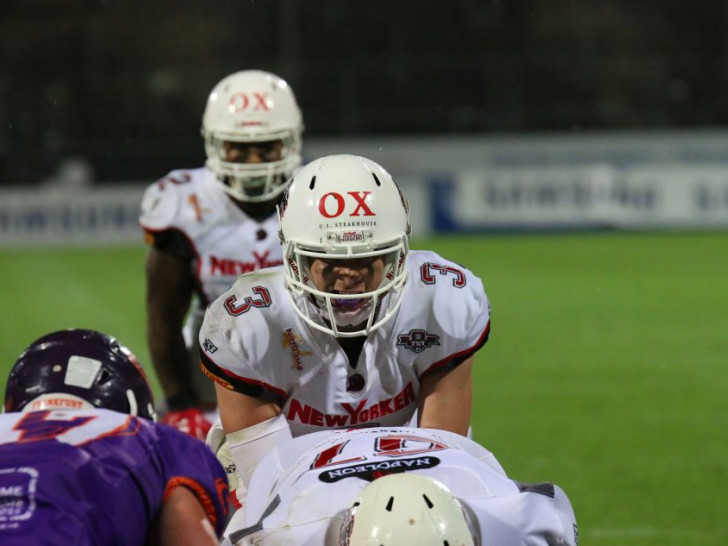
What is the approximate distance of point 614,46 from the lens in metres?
21.3

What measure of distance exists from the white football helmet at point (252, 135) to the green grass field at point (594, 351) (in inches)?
81.3

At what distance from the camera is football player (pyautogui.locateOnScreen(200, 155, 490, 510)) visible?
3729 millimetres

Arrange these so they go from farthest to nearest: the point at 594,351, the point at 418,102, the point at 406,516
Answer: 1. the point at 418,102
2. the point at 594,351
3. the point at 406,516

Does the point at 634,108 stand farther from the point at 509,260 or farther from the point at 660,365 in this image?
the point at 660,365

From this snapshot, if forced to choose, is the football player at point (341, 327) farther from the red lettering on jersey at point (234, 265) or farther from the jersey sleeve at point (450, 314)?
the red lettering on jersey at point (234, 265)

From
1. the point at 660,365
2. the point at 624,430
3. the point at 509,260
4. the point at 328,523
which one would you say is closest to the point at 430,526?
the point at 328,523

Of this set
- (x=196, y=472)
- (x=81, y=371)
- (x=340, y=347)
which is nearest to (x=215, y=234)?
(x=340, y=347)

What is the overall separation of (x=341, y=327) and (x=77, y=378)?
899mm

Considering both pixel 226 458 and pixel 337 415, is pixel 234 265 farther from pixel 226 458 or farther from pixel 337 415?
pixel 337 415

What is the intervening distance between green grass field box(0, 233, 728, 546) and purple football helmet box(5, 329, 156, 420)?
2768 millimetres

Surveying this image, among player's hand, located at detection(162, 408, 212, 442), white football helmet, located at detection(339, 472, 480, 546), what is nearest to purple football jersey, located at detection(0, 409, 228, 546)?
white football helmet, located at detection(339, 472, 480, 546)

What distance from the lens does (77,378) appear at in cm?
316

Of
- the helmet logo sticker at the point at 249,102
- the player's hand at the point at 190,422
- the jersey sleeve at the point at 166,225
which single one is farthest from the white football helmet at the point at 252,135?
the player's hand at the point at 190,422

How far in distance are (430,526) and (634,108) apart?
63.0 feet
